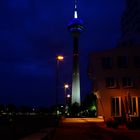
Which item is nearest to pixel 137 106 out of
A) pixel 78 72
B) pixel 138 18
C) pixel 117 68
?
pixel 117 68

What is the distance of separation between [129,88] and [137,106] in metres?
4.03

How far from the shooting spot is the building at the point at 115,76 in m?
67.2

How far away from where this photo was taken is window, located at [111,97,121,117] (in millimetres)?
65856

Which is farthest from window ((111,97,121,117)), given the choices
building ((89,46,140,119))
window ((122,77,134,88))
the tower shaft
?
the tower shaft

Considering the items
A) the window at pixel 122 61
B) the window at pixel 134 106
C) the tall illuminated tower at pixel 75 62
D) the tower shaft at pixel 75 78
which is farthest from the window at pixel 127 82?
the tower shaft at pixel 75 78

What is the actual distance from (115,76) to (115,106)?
5.69 meters

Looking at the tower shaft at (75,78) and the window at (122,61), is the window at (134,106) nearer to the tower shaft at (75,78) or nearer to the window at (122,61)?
the window at (122,61)

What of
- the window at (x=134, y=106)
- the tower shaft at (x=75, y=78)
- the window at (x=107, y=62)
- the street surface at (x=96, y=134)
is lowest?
the street surface at (x=96, y=134)

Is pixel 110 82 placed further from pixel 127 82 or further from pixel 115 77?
pixel 127 82

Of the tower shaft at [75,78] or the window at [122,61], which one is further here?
the tower shaft at [75,78]

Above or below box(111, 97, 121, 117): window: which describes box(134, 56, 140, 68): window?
above

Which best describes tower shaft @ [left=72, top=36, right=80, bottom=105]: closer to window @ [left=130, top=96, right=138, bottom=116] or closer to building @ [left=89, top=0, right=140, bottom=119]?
building @ [left=89, top=0, right=140, bottom=119]

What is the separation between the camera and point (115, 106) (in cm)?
6681

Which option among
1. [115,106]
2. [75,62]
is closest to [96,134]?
[115,106]
